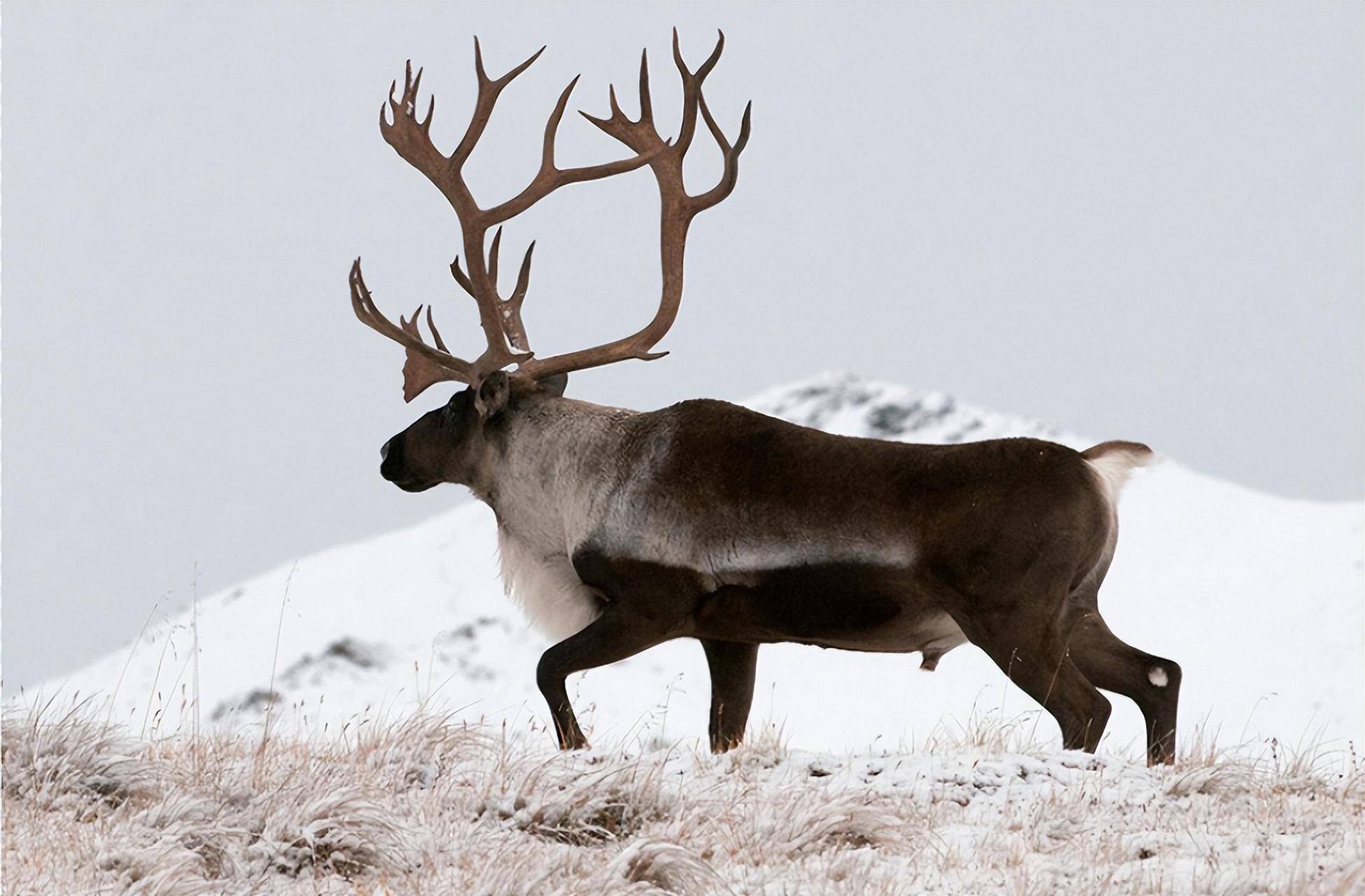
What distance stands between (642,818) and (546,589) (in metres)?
3.02

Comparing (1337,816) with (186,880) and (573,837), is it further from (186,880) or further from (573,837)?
(186,880)

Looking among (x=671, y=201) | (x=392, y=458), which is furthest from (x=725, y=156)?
(x=392, y=458)

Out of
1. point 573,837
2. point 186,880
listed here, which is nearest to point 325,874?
point 186,880

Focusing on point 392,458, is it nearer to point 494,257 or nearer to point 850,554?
point 494,257

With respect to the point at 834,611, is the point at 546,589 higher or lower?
lower

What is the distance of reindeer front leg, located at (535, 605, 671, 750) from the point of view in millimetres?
7922

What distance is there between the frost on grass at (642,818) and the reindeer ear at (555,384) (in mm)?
2650

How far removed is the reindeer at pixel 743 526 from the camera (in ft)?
24.8

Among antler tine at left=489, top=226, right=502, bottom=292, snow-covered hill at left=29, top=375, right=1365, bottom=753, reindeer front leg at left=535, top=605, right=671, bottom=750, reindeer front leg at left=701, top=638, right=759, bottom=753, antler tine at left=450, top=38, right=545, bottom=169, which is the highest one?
antler tine at left=450, top=38, right=545, bottom=169

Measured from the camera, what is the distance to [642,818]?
569 centimetres

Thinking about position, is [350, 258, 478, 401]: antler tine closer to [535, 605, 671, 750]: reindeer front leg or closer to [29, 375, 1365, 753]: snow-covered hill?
[535, 605, 671, 750]: reindeer front leg

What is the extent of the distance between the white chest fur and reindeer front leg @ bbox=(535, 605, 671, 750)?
0.42 metres

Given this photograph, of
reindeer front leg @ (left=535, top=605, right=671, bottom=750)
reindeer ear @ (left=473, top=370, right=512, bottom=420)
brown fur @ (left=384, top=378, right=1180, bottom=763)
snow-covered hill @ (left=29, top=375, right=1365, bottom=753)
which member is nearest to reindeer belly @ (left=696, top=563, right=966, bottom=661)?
brown fur @ (left=384, top=378, right=1180, bottom=763)

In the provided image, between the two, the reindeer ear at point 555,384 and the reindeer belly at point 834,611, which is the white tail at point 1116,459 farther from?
the reindeer ear at point 555,384
